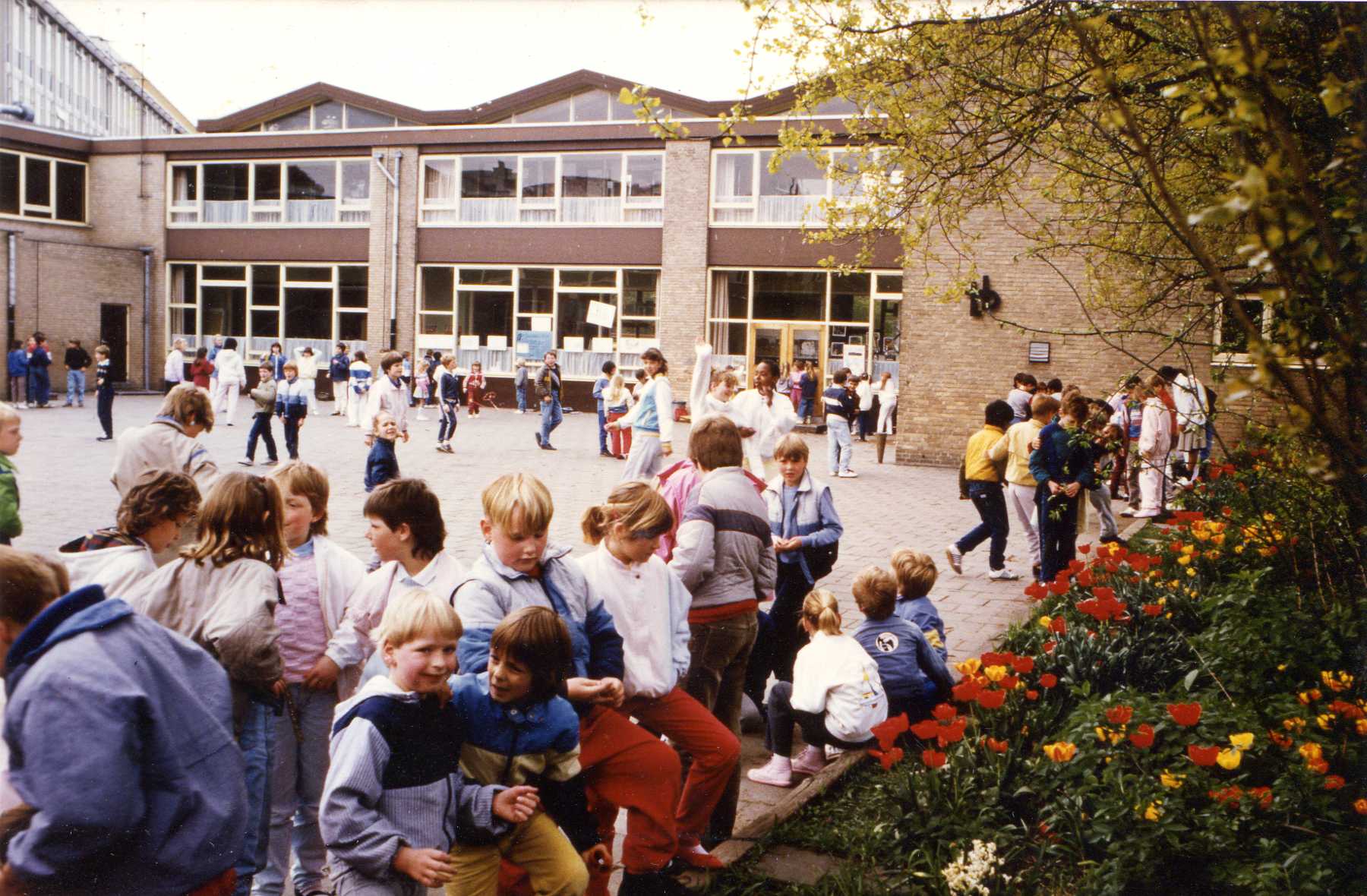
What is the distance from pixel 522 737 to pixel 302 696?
3.96 ft

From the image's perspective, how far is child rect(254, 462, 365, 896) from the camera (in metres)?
3.99

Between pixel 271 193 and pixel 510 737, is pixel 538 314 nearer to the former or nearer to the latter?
pixel 271 193

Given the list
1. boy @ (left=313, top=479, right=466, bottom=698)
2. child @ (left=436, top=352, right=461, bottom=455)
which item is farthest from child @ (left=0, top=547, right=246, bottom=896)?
child @ (left=436, top=352, right=461, bottom=455)

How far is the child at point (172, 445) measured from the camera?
19.4ft

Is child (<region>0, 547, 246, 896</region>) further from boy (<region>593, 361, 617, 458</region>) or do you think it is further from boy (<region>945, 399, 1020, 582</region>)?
boy (<region>593, 361, 617, 458</region>)

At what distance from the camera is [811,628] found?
5.34m

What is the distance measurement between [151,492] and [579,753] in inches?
67.6

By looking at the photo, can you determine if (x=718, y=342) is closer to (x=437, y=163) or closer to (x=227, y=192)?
(x=437, y=163)

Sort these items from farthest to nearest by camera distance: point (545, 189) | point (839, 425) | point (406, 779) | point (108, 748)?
point (545, 189) → point (839, 425) → point (406, 779) → point (108, 748)

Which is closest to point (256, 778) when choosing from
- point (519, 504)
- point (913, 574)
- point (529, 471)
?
point (519, 504)

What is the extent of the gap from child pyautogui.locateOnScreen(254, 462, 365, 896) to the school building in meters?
24.0

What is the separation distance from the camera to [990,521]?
10094mm

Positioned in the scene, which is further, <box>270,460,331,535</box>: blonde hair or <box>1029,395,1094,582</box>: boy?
<box>1029,395,1094,582</box>: boy

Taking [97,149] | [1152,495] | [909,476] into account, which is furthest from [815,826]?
[97,149]
